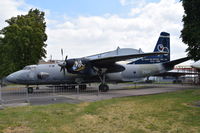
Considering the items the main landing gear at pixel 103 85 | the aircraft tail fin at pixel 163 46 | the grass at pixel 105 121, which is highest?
the aircraft tail fin at pixel 163 46

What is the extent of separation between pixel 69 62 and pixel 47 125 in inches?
478

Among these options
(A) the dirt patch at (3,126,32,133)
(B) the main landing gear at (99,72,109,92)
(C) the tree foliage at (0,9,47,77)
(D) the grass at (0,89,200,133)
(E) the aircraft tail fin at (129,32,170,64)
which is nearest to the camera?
(A) the dirt patch at (3,126,32,133)

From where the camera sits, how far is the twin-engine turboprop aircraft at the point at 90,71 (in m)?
18.6

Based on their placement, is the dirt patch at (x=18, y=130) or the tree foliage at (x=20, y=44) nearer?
the dirt patch at (x=18, y=130)

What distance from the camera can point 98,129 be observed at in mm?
6367

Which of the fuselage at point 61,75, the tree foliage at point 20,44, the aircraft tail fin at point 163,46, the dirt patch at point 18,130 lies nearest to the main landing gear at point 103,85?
the fuselage at point 61,75

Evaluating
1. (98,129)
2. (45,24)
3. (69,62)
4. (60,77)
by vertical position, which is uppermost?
(45,24)

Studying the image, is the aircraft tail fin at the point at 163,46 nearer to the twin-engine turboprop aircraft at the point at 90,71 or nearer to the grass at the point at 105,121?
the twin-engine turboprop aircraft at the point at 90,71

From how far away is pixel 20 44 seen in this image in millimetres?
32594

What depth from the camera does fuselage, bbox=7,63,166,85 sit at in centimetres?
1862

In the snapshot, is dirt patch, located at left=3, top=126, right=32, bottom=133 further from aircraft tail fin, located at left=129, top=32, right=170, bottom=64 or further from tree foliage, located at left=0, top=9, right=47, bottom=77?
tree foliage, located at left=0, top=9, right=47, bottom=77

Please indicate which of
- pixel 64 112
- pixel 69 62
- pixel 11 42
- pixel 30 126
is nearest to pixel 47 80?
pixel 69 62

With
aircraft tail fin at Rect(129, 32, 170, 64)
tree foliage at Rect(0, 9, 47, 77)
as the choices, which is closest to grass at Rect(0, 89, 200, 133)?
aircraft tail fin at Rect(129, 32, 170, 64)

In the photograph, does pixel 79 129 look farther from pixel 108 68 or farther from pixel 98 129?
pixel 108 68
